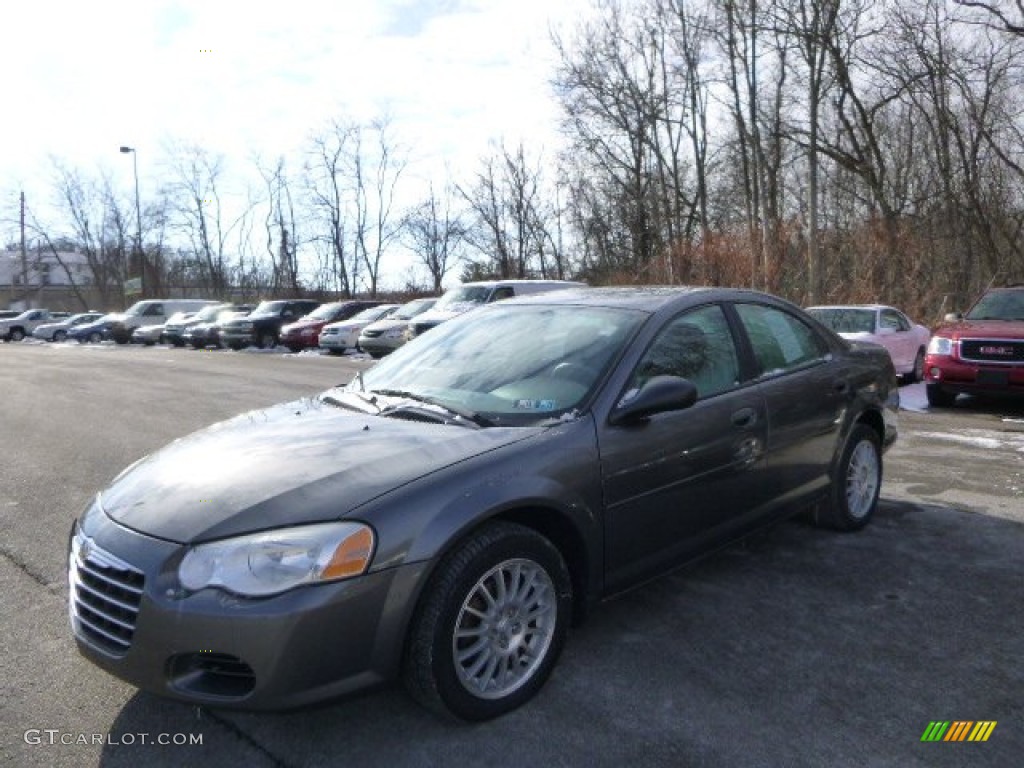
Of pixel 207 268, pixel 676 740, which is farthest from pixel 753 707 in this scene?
pixel 207 268

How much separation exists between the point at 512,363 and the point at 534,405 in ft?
1.36

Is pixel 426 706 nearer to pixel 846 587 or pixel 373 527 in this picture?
pixel 373 527

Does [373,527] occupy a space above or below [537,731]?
above

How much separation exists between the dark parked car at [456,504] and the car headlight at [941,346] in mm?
6887

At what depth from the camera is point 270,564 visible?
7.82ft

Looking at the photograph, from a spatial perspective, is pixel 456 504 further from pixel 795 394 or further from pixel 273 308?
pixel 273 308

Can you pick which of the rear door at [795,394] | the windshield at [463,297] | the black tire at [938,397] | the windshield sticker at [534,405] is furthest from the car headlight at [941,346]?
the windshield at [463,297]

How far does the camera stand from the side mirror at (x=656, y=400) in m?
3.14

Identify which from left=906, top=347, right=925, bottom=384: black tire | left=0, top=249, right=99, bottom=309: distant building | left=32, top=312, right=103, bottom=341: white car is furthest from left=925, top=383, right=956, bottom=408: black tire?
Result: left=0, top=249, right=99, bottom=309: distant building

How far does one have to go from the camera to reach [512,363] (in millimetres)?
3584

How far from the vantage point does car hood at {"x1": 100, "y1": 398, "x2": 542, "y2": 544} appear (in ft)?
8.20

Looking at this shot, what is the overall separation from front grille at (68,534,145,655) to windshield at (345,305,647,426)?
1248 millimetres

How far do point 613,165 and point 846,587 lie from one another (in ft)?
109

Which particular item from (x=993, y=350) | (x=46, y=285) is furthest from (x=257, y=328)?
(x=46, y=285)
